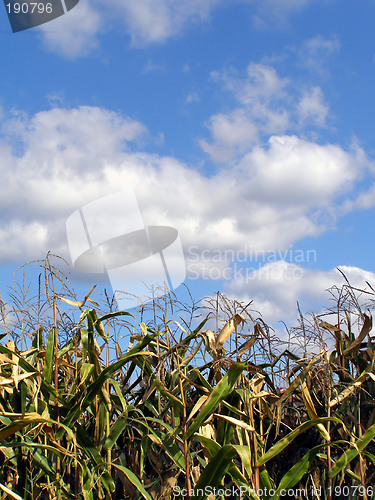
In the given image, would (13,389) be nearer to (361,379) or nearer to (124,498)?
(124,498)

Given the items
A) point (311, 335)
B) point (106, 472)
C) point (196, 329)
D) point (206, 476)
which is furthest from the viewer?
point (311, 335)

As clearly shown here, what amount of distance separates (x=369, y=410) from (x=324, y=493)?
523mm

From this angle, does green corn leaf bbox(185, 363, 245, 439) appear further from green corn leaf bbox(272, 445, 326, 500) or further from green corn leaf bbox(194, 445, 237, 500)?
green corn leaf bbox(272, 445, 326, 500)

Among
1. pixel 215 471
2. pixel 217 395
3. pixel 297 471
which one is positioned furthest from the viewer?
pixel 297 471

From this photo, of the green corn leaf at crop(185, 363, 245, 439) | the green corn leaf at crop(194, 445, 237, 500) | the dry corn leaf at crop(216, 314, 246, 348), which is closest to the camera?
the green corn leaf at crop(194, 445, 237, 500)

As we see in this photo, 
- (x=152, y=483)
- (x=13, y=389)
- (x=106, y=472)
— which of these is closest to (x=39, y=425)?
(x=13, y=389)

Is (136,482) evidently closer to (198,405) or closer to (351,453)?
(198,405)

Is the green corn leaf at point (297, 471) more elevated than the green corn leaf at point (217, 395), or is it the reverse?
the green corn leaf at point (217, 395)

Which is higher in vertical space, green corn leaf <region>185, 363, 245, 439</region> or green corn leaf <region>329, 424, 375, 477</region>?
green corn leaf <region>185, 363, 245, 439</region>

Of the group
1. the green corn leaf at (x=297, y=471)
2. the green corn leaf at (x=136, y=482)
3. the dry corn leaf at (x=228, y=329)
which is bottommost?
the green corn leaf at (x=297, y=471)

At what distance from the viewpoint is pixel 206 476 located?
2160mm

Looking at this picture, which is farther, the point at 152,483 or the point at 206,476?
the point at 152,483

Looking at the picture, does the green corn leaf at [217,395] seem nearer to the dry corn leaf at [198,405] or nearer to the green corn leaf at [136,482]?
the dry corn leaf at [198,405]

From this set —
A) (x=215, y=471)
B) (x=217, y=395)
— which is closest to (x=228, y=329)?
(x=217, y=395)
